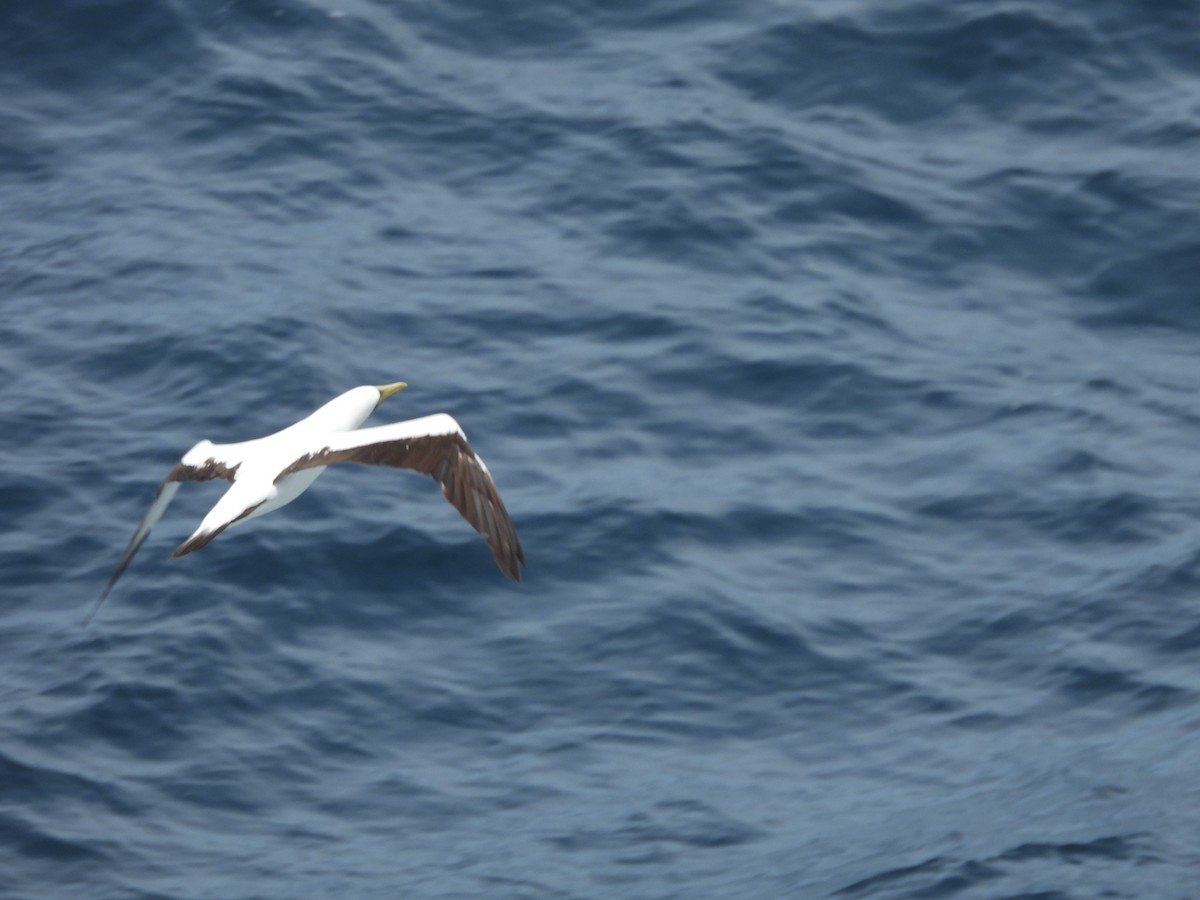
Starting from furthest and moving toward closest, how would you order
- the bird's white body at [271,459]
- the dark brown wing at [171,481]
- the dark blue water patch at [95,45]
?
the dark blue water patch at [95,45]
the dark brown wing at [171,481]
the bird's white body at [271,459]

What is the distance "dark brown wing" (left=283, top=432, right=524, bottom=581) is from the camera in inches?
464

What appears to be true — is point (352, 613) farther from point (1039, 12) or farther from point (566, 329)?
point (1039, 12)

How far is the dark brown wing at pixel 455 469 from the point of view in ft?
38.7

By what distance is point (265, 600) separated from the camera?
48.1ft

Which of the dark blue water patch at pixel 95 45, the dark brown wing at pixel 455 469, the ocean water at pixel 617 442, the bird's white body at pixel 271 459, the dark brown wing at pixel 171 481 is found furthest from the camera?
the dark blue water patch at pixel 95 45

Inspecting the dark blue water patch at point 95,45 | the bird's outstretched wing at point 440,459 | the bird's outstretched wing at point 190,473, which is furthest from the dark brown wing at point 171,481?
the dark blue water patch at point 95,45

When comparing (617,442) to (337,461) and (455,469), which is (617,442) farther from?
(337,461)

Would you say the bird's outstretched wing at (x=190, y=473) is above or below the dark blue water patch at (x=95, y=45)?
below

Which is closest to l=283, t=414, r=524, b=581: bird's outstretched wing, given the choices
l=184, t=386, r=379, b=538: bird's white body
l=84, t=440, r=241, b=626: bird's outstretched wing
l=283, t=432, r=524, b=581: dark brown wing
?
l=283, t=432, r=524, b=581: dark brown wing

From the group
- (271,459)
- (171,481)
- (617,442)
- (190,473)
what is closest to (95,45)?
(617,442)

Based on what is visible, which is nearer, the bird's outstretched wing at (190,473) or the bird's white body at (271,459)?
the bird's white body at (271,459)

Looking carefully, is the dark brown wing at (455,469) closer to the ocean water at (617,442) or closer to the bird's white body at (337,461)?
the bird's white body at (337,461)

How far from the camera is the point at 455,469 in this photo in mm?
12195

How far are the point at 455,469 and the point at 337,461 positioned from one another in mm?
839
